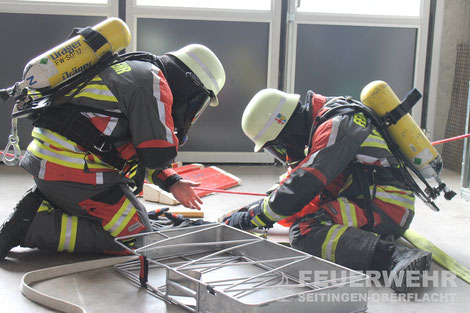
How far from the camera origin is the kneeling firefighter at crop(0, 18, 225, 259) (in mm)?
3279

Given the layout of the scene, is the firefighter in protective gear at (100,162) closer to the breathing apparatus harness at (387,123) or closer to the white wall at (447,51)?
the breathing apparatus harness at (387,123)

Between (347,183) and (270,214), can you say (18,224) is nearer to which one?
(270,214)

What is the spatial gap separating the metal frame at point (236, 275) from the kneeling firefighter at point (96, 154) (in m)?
0.21

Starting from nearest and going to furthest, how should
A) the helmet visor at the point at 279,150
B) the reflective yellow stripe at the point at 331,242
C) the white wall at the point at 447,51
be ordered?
1. the reflective yellow stripe at the point at 331,242
2. the helmet visor at the point at 279,150
3. the white wall at the point at 447,51

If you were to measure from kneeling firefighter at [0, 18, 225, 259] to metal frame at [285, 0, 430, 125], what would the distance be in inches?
122

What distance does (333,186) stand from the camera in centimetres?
362

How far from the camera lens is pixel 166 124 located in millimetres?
3305

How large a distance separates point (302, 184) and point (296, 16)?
355cm

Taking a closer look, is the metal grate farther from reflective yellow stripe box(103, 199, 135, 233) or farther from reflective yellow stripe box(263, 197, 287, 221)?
reflective yellow stripe box(103, 199, 135, 233)

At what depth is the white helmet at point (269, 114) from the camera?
3492 mm

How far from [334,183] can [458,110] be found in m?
3.64

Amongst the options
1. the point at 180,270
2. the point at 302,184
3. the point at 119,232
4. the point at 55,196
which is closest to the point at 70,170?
the point at 55,196

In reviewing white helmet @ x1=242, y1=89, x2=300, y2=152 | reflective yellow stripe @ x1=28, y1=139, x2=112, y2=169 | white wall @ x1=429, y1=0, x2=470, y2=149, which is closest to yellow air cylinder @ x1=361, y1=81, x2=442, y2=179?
white helmet @ x1=242, y1=89, x2=300, y2=152

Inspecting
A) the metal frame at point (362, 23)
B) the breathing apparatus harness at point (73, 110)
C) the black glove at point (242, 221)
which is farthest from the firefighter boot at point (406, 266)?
the metal frame at point (362, 23)
